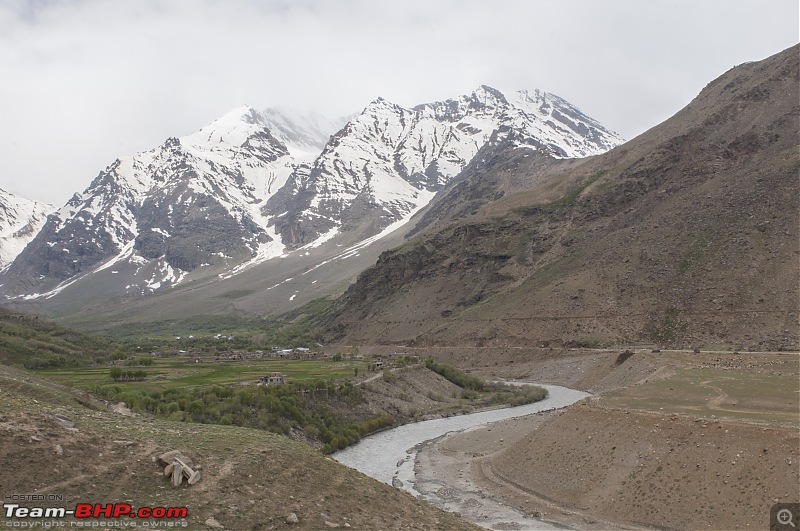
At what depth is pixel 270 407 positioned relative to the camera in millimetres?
68812

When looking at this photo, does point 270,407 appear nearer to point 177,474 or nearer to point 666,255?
point 177,474

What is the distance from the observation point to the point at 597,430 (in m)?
49.5

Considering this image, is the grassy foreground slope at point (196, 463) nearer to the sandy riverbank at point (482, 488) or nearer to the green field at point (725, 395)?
the sandy riverbank at point (482, 488)

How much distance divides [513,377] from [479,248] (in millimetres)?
76335

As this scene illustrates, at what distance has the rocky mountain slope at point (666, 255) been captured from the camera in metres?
116

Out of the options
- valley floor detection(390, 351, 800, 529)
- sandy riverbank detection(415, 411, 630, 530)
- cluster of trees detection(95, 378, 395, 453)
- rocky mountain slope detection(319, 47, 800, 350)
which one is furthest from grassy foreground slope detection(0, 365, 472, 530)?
rocky mountain slope detection(319, 47, 800, 350)

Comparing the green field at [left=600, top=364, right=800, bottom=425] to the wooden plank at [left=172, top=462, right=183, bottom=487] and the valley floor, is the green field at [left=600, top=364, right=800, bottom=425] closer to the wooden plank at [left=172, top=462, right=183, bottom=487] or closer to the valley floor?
the valley floor

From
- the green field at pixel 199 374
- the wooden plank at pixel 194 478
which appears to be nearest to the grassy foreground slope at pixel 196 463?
the wooden plank at pixel 194 478

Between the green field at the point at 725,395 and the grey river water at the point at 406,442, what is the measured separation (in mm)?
19237

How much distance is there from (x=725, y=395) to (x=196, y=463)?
44.2m

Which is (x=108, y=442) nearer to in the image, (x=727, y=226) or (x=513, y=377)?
(x=513, y=377)

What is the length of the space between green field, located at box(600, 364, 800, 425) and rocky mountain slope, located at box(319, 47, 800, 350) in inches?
1549

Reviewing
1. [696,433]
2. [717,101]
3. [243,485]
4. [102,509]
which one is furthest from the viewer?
[717,101]

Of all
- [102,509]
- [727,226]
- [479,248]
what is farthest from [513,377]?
[102,509]
